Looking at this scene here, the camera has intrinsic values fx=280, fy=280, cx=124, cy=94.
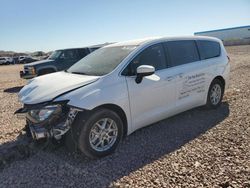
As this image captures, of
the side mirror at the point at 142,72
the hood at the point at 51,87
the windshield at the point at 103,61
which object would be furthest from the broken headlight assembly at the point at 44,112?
the side mirror at the point at 142,72

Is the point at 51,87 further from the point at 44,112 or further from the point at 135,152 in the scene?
the point at 135,152

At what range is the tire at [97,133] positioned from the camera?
13.3 feet

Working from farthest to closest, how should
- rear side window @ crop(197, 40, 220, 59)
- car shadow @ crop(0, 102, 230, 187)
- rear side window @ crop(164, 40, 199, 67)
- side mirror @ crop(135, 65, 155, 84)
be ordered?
rear side window @ crop(197, 40, 220, 59) → rear side window @ crop(164, 40, 199, 67) → side mirror @ crop(135, 65, 155, 84) → car shadow @ crop(0, 102, 230, 187)

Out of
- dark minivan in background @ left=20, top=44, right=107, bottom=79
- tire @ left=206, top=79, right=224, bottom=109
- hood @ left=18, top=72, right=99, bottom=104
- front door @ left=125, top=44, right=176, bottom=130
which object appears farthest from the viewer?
dark minivan in background @ left=20, top=44, right=107, bottom=79

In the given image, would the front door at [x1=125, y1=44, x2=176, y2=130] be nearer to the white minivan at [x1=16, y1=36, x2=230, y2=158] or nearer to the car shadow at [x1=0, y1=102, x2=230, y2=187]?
the white minivan at [x1=16, y1=36, x2=230, y2=158]

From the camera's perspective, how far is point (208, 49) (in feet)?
21.3

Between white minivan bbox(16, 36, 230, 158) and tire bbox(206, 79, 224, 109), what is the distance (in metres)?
0.25

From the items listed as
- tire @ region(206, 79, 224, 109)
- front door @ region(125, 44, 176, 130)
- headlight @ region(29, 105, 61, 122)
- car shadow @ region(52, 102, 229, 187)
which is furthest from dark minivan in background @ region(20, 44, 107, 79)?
headlight @ region(29, 105, 61, 122)

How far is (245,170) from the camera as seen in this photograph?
3.76 metres

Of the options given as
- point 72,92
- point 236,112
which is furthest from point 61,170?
point 236,112

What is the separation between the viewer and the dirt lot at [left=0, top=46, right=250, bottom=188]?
3.65 meters

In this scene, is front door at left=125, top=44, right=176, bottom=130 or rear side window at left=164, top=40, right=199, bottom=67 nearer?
front door at left=125, top=44, right=176, bottom=130

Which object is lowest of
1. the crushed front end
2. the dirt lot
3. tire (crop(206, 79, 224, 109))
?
the dirt lot

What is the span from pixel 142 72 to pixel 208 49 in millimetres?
2661
